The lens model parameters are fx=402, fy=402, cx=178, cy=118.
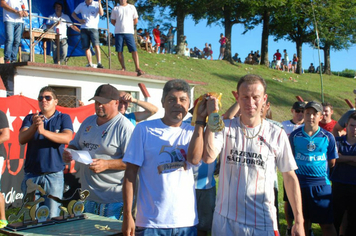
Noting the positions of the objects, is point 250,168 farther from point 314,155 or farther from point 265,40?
point 265,40

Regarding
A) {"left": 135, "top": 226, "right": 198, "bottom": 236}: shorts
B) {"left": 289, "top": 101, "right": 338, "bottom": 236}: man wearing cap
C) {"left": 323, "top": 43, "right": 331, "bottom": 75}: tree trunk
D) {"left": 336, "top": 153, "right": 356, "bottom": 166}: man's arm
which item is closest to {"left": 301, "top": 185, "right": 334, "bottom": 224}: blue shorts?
{"left": 289, "top": 101, "right": 338, "bottom": 236}: man wearing cap

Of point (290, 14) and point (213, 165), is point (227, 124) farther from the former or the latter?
point (290, 14)

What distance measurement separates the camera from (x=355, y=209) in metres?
5.68

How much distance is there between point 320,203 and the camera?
212 inches

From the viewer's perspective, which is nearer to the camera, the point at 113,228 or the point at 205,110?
the point at 205,110

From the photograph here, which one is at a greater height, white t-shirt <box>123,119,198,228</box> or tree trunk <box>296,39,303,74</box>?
tree trunk <box>296,39,303,74</box>

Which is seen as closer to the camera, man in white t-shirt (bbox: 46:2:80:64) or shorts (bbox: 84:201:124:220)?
shorts (bbox: 84:201:124:220)

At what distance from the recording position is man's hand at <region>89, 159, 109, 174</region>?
3.72 metres

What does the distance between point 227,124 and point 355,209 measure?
3452 millimetres

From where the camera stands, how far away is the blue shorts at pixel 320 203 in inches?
212

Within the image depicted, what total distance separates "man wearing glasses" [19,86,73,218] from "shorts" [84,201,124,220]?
28.6 inches

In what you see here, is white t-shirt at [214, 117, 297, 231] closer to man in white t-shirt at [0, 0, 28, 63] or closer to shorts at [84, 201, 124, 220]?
shorts at [84, 201, 124, 220]

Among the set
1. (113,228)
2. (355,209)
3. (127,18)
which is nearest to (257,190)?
(113,228)

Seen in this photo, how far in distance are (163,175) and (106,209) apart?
1.35 meters
